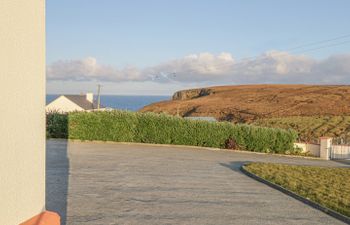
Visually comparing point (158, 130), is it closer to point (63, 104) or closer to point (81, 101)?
point (63, 104)

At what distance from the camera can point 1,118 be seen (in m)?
1.79

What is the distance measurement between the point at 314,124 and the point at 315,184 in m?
47.9

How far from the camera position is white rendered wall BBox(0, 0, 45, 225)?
181cm

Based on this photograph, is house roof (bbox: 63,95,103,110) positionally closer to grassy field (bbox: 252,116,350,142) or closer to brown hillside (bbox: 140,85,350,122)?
brown hillside (bbox: 140,85,350,122)

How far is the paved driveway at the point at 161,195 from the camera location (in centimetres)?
949

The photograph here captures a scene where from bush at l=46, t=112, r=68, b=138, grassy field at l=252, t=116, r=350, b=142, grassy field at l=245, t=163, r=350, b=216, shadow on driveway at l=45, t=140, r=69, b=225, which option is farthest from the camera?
grassy field at l=252, t=116, r=350, b=142

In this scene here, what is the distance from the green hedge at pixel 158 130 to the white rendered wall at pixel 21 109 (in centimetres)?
2854

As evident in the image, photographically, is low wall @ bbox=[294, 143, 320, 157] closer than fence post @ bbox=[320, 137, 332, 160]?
No

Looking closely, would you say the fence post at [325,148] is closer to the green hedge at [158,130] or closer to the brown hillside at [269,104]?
the green hedge at [158,130]

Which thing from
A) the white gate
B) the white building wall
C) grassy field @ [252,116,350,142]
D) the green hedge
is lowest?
the white gate

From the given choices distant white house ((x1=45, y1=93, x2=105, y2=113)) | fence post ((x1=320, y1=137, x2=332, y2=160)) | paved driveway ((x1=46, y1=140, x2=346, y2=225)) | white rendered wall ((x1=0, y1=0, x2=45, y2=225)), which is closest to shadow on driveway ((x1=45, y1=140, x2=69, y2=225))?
paved driveway ((x1=46, y1=140, x2=346, y2=225))

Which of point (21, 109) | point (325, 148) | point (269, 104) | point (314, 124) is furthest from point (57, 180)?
point (269, 104)

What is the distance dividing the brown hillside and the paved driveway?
53.7 metres

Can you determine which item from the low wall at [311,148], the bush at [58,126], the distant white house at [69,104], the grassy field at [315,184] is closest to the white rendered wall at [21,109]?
the grassy field at [315,184]
